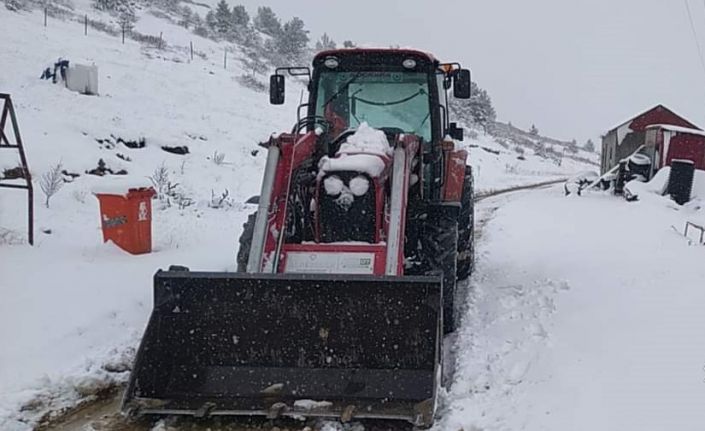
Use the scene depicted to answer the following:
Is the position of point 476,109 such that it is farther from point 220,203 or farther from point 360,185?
point 360,185

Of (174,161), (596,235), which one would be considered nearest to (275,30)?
(174,161)

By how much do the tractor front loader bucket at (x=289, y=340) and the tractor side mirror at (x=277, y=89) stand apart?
9.22 feet

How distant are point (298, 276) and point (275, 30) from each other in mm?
57579

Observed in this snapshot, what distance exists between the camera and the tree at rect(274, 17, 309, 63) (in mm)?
49750

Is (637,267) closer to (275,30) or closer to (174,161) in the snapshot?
(174,161)

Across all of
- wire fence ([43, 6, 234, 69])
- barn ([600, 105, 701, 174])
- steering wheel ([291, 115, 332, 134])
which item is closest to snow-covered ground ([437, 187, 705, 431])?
steering wheel ([291, 115, 332, 134])

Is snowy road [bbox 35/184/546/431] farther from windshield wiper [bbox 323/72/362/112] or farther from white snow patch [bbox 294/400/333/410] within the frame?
windshield wiper [bbox 323/72/362/112]

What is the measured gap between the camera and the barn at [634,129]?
1046 inches

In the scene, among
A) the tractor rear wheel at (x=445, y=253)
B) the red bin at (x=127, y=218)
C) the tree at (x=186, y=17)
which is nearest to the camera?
the tractor rear wheel at (x=445, y=253)

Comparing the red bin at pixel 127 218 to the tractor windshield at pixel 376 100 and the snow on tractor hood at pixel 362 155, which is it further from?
the snow on tractor hood at pixel 362 155

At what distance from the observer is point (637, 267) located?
289 inches

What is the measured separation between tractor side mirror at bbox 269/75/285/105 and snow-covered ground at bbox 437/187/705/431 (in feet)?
9.46

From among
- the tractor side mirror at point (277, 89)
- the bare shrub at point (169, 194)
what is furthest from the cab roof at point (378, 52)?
the bare shrub at point (169, 194)

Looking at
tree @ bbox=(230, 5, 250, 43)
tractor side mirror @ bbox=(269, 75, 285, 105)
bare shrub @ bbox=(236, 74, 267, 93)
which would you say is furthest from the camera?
tree @ bbox=(230, 5, 250, 43)
